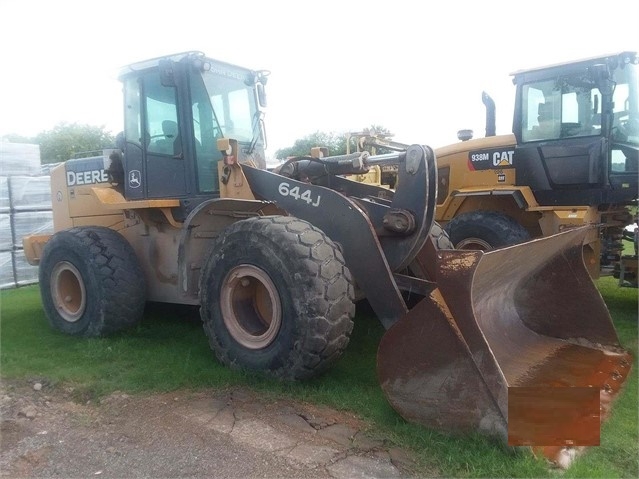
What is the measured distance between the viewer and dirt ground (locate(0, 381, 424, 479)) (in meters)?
3.18

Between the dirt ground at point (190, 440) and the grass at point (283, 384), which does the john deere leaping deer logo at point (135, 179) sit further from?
the dirt ground at point (190, 440)

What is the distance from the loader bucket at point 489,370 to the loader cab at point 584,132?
2708 mm

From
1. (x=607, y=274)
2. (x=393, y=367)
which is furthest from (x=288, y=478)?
(x=607, y=274)

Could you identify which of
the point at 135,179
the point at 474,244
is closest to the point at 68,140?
the point at 135,179

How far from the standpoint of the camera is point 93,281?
5.57 meters

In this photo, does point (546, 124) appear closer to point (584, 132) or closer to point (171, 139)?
point (584, 132)

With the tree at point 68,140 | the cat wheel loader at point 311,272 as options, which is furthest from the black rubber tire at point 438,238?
the tree at point 68,140

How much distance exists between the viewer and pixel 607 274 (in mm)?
7082

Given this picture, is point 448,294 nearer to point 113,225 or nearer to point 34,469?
point 34,469

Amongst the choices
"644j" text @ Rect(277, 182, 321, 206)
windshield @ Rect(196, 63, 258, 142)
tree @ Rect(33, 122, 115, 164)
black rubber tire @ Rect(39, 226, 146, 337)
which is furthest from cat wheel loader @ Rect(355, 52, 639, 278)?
tree @ Rect(33, 122, 115, 164)

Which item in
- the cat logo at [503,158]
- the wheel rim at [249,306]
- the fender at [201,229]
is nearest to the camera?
the wheel rim at [249,306]

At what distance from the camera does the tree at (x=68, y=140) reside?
31.3 meters

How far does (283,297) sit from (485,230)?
3920 millimetres

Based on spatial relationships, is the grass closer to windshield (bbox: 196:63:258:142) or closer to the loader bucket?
the loader bucket
